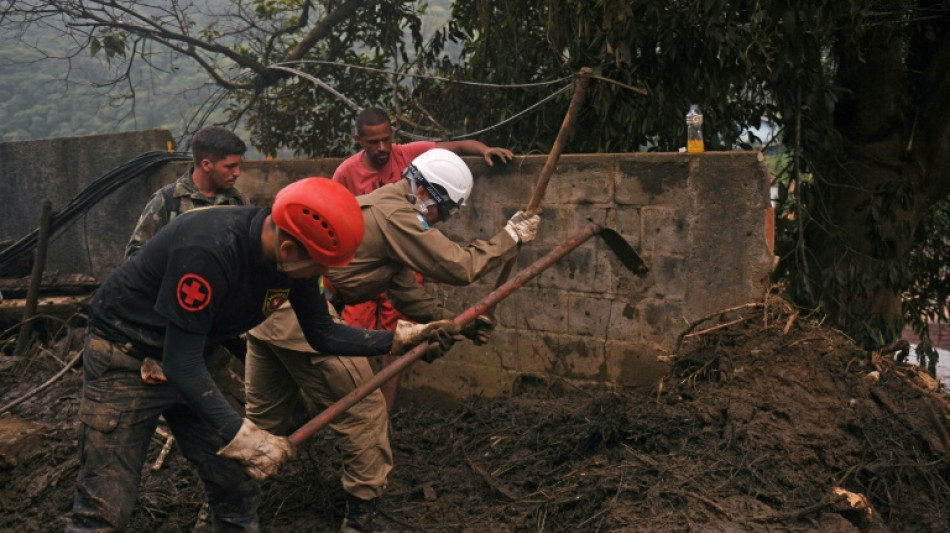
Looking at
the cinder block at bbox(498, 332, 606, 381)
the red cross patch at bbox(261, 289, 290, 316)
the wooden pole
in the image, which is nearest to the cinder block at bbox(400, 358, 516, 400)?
the cinder block at bbox(498, 332, 606, 381)

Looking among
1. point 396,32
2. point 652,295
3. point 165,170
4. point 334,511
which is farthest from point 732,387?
point 396,32

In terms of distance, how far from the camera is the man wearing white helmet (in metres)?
3.82

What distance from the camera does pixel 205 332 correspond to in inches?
114

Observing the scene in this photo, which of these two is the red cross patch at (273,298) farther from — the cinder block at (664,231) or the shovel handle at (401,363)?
the cinder block at (664,231)

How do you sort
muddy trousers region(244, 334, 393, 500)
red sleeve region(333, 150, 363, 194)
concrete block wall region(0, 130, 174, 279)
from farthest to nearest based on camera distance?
concrete block wall region(0, 130, 174, 279) → red sleeve region(333, 150, 363, 194) → muddy trousers region(244, 334, 393, 500)

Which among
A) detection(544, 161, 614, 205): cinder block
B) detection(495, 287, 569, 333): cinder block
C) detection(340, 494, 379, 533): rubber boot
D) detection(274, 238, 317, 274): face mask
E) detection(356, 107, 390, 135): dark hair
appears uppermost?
detection(356, 107, 390, 135): dark hair

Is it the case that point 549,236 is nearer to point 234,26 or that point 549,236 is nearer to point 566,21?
point 566,21

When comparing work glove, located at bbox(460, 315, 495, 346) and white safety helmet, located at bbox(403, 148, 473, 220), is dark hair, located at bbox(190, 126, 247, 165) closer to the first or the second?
white safety helmet, located at bbox(403, 148, 473, 220)

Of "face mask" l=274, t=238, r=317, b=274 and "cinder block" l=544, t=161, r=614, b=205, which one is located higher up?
"cinder block" l=544, t=161, r=614, b=205

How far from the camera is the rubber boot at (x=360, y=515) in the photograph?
12.7ft

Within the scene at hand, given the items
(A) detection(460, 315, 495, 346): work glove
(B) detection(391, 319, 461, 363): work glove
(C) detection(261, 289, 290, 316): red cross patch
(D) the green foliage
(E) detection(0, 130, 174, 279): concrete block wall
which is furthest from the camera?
(E) detection(0, 130, 174, 279): concrete block wall

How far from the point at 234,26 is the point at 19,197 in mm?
2850

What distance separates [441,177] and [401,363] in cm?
103

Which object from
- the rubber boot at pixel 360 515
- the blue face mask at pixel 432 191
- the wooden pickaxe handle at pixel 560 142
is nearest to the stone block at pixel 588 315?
the wooden pickaxe handle at pixel 560 142
